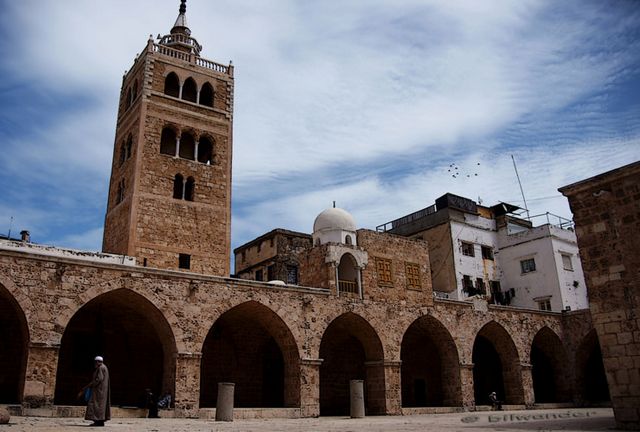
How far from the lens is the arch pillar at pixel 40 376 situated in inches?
587

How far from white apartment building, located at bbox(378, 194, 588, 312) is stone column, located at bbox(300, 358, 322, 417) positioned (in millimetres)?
13662

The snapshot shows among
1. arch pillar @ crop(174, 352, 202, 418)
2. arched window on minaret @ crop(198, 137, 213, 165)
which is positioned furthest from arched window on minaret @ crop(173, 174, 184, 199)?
arch pillar @ crop(174, 352, 202, 418)

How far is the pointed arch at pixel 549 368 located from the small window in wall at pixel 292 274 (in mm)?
12745

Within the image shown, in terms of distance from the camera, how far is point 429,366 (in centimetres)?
2752

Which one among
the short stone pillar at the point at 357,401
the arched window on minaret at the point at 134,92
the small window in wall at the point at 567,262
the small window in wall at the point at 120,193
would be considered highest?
the arched window on minaret at the point at 134,92

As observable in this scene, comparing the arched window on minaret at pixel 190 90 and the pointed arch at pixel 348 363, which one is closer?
the pointed arch at pixel 348 363

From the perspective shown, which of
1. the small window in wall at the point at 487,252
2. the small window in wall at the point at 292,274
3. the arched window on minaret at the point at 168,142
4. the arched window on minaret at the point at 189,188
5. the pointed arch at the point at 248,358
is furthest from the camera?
the small window in wall at the point at 487,252

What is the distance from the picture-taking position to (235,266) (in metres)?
35.2

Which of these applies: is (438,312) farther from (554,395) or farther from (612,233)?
(612,233)

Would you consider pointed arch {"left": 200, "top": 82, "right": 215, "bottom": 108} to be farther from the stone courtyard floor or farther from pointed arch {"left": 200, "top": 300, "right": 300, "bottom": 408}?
the stone courtyard floor

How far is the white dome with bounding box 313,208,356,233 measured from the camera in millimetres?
25047

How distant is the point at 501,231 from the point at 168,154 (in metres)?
21.1

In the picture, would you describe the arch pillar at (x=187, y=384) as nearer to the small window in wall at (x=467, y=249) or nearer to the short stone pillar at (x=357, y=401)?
the short stone pillar at (x=357, y=401)

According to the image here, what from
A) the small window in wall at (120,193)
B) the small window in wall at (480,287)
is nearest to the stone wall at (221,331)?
the small window in wall at (480,287)
